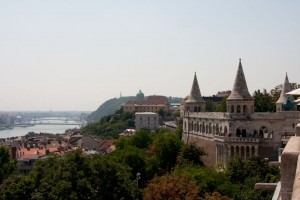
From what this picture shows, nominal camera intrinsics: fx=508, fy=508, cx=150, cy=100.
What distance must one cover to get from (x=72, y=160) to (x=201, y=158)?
2072cm

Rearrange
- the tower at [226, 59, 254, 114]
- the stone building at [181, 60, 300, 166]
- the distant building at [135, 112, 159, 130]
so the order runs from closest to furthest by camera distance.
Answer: the stone building at [181, 60, 300, 166], the tower at [226, 59, 254, 114], the distant building at [135, 112, 159, 130]

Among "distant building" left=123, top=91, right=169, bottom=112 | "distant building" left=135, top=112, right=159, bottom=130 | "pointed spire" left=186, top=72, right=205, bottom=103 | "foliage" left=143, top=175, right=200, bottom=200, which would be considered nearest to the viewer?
"foliage" left=143, top=175, right=200, bottom=200

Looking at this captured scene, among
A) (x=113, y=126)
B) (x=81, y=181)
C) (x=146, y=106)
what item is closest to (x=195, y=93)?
(x=81, y=181)

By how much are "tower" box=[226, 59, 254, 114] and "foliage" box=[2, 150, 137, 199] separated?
47.7 feet

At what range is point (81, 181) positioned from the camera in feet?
85.6

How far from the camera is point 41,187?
2712cm

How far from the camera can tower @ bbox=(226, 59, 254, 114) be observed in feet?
131

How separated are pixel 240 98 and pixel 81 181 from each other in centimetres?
1788

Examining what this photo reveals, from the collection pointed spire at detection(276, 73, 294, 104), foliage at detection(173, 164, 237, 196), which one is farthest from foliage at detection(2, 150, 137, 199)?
pointed spire at detection(276, 73, 294, 104)

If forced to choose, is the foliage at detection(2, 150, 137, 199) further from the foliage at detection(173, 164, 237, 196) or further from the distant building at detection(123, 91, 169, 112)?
the distant building at detection(123, 91, 169, 112)

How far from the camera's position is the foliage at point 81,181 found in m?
25.9

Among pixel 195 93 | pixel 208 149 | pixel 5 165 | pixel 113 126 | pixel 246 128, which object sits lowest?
pixel 5 165

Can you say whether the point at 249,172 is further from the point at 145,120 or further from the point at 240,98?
the point at 145,120

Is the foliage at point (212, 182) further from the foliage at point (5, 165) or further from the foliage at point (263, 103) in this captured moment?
the foliage at point (263, 103)
